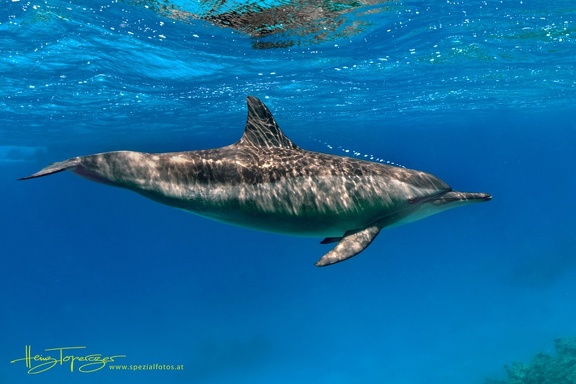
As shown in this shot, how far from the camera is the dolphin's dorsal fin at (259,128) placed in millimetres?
7530

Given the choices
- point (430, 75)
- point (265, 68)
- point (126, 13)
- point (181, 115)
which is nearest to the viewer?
point (126, 13)

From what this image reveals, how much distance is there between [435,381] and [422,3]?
31.2m

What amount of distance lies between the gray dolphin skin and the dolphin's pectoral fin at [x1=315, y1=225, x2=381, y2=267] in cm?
A: 2

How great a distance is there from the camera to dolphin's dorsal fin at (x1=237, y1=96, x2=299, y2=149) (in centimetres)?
753

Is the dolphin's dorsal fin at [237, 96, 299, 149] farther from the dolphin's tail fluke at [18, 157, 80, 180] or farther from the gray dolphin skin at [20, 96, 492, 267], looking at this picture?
the dolphin's tail fluke at [18, 157, 80, 180]

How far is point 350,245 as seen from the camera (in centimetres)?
621

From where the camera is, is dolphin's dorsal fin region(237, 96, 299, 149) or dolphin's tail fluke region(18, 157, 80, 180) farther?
dolphin's dorsal fin region(237, 96, 299, 149)

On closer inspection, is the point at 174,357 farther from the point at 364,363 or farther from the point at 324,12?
the point at 324,12

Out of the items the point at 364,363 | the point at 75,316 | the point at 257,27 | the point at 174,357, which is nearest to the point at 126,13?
the point at 257,27

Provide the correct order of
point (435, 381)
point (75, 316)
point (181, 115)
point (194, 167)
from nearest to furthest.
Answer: point (194, 167)
point (181, 115)
point (435, 381)
point (75, 316)

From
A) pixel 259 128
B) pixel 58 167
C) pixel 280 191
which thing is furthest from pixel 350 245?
pixel 58 167

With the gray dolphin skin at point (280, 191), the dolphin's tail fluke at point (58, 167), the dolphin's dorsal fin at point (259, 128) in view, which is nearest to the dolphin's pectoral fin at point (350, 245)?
the gray dolphin skin at point (280, 191)

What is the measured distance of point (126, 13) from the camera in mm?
13492

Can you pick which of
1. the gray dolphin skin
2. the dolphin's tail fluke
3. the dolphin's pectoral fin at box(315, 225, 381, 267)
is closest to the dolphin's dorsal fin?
the gray dolphin skin
